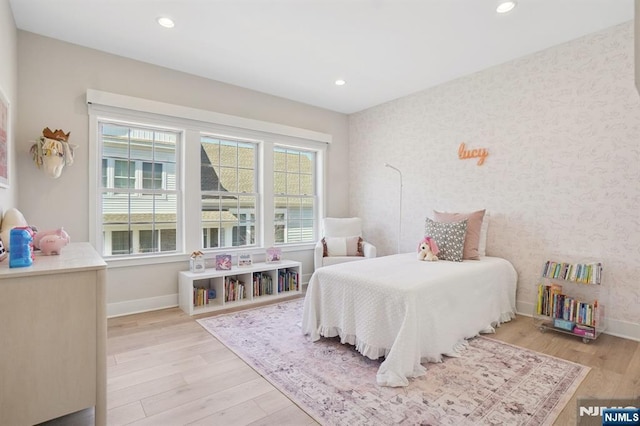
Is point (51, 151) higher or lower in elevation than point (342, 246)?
higher

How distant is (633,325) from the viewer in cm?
261

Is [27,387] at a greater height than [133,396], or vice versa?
[27,387]

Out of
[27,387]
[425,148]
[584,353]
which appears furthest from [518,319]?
[27,387]

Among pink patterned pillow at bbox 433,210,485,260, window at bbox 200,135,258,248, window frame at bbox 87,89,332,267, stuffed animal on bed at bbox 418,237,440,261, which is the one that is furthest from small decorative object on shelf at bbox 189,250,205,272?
pink patterned pillow at bbox 433,210,485,260

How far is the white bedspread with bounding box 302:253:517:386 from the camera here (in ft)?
6.70

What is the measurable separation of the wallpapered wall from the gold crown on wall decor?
12.1 feet

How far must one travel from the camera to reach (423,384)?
1.94m

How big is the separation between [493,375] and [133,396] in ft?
7.22

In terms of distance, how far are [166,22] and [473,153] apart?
10.7 ft

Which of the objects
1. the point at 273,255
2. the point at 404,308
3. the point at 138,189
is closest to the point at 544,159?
the point at 404,308

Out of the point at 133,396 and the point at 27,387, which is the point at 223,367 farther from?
the point at 27,387

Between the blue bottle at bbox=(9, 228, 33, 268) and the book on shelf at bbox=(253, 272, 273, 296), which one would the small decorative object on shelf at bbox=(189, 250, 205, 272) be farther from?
the blue bottle at bbox=(9, 228, 33, 268)

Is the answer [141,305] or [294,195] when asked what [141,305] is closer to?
[141,305]

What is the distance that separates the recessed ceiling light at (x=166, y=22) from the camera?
2553 millimetres
